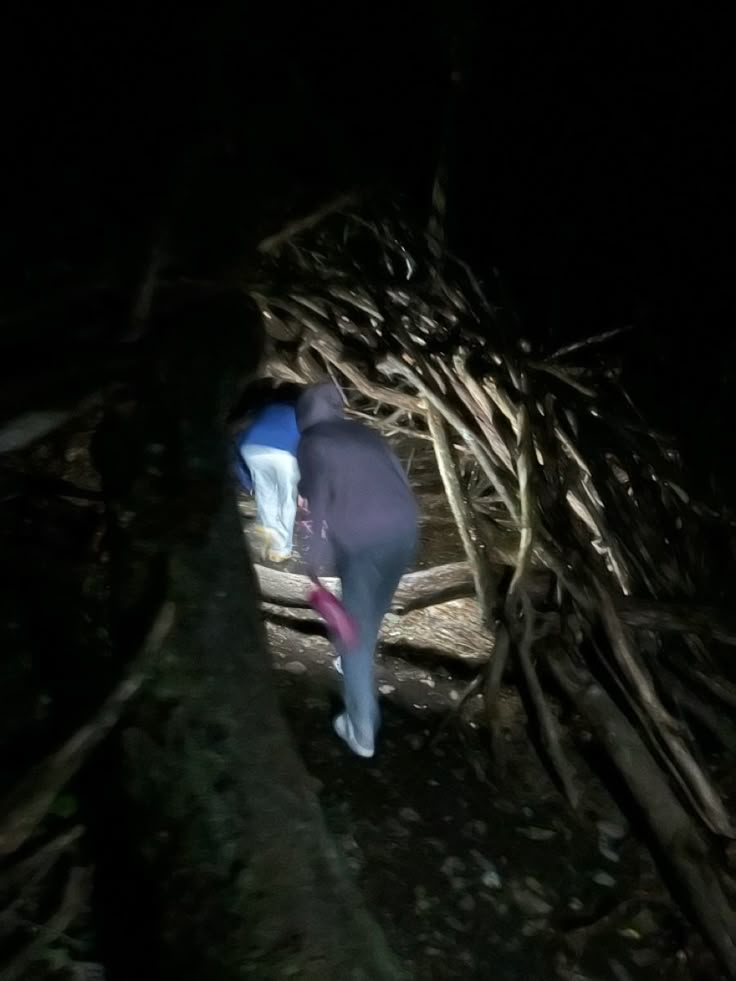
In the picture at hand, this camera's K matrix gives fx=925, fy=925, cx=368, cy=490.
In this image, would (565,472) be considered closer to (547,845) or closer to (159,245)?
(547,845)

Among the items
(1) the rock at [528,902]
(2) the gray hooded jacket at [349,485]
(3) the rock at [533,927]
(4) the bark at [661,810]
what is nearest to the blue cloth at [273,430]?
(2) the gray hooded jacket at [349,485]

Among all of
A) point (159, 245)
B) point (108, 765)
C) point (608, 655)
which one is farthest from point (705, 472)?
point (108, 765)

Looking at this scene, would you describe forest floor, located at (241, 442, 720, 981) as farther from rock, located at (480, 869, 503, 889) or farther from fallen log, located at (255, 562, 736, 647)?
fallen log, located at (255, 562, 736, 647)

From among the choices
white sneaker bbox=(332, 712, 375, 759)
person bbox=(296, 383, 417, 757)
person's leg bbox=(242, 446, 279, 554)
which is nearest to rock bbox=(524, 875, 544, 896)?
white sneaker bbox=(332, 712, 375, 759)

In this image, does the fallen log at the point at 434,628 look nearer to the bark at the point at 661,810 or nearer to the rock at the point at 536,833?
the bark at the point at 661,810

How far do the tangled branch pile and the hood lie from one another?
0.77 m

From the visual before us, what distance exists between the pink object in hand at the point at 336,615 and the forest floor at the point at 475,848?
1.88ft

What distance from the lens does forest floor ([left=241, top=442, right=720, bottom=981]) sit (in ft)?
10.7

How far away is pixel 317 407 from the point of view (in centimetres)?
360

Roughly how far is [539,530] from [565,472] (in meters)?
0.35

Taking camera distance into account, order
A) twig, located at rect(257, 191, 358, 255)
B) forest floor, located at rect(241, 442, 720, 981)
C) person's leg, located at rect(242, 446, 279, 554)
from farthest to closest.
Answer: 1. person's leg, located at rect(242, 446, 279, 554)
2. twig, located at rect(257, 191, 358, 255)
3. forest floor, located at rect(241, 442, 720, 981)

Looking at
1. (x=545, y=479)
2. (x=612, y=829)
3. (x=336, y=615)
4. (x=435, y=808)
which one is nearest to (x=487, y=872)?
(x=435, y=808)

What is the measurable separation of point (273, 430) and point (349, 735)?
1372 millimetres

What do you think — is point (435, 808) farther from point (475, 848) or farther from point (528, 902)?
point (528, 902)
